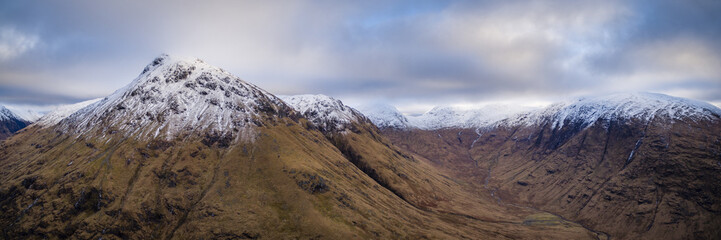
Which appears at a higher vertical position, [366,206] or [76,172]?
[76,172]

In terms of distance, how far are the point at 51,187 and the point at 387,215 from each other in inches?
7708

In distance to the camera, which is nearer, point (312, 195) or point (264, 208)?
point (264, 208)

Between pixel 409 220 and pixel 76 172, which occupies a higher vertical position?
pixel 76 172

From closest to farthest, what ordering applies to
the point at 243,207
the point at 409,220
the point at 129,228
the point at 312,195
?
the point at 129,228 → the point at 243,207 → the point at 312,195 → the point at 409,220

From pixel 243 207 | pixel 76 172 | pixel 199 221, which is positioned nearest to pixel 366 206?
pixel 243 207

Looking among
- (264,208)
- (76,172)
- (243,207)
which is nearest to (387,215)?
(264,208)

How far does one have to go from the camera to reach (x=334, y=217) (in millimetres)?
167375

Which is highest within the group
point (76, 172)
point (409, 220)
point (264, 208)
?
point (76, 172)

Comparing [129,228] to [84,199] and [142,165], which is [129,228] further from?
[142,165]

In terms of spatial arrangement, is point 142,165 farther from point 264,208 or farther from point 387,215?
point 387,215

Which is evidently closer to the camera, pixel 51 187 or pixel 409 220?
pixel 51 187

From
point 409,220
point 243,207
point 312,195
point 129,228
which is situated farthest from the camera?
point 409,220

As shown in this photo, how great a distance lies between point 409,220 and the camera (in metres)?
195

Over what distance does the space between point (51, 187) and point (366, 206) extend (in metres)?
182
